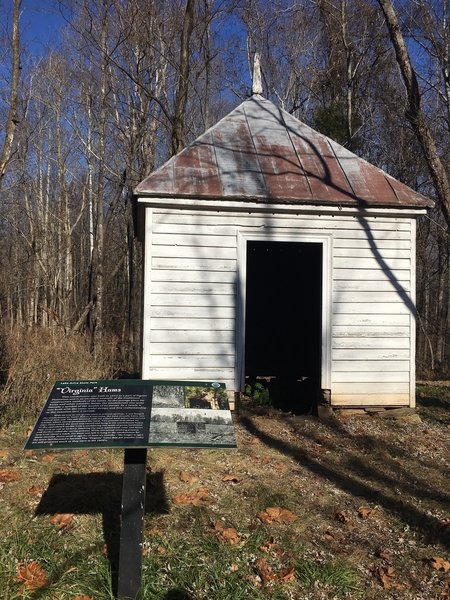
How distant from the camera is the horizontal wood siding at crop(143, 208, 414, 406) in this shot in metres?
7.48

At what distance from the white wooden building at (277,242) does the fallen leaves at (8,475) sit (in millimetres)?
2316

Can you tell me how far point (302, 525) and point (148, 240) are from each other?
4233mm

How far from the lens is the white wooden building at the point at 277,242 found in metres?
7.49

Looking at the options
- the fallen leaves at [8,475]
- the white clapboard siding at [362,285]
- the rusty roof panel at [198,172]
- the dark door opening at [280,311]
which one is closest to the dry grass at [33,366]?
the fallen leaves at [8,475]

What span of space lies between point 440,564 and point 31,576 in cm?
279

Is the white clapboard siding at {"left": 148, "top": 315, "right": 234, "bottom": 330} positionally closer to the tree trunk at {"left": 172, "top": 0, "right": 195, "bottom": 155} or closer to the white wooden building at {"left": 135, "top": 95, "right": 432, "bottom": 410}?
the white wooden building at {"left": 135, "top": 95, "right": 432, "bottom": 410}

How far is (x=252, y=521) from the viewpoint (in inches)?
180

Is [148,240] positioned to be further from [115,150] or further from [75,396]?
[115,150]

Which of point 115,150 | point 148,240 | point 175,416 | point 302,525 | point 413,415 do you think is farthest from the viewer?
point 115,150

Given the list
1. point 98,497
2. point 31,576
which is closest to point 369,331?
point 98,497

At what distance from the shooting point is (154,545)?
4.13 m

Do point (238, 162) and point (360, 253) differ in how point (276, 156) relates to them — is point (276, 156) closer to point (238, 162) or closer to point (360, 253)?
point (238, 162)

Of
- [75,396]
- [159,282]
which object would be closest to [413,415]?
[159,282]

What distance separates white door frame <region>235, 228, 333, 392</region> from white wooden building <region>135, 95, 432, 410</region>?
0.01 meters
